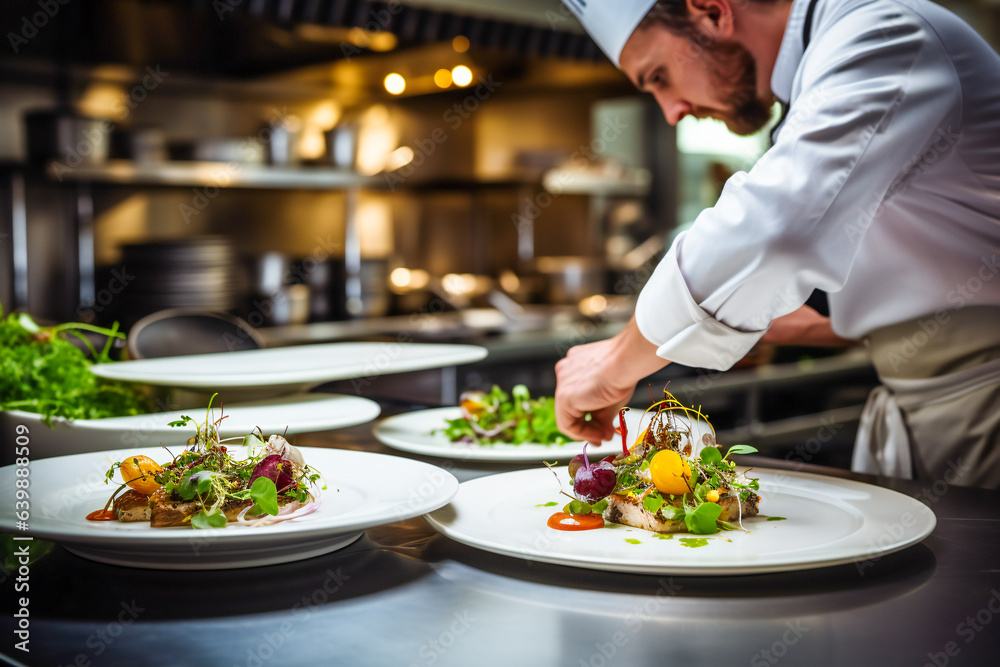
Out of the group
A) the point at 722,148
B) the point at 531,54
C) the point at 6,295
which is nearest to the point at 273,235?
the point at 6,295

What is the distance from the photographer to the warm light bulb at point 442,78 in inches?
155

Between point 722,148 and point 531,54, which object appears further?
point 722,148

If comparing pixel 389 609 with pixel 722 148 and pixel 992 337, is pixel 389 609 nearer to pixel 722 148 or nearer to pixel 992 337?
pixel 992 337

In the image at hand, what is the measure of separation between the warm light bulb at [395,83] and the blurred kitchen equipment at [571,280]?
1158mm

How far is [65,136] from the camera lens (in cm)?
303

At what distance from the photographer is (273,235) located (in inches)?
163

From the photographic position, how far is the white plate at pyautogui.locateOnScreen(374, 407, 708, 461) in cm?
116

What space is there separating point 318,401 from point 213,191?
2.72 metres

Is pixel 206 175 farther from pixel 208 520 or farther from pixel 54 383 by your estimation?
pixel 208 520

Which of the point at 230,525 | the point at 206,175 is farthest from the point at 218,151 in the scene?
the point at 230,525

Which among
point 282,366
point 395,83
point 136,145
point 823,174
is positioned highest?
point 395,83

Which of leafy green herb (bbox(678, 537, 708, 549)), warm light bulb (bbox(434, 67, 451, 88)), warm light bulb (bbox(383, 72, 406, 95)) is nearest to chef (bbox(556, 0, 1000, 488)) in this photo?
leafy green herb (bbox(678, 537, 708, 549))

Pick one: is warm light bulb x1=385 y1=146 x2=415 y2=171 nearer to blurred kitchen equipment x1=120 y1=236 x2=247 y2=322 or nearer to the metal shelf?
the metal shelf

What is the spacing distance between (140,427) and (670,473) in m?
0.62
